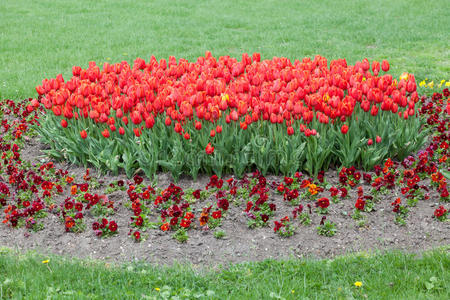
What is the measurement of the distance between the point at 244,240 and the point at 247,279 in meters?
0.62

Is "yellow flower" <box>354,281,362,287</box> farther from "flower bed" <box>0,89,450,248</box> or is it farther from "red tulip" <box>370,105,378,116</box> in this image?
"red tulip" <box>370,105,378,116</box>

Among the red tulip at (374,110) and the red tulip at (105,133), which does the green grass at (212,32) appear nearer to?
the red tulip at (105,133)

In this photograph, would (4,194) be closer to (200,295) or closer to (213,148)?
(213,148)

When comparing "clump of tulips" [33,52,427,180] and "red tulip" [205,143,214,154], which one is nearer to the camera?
"red tulip" [205,143,214,154]

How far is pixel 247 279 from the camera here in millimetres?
4176

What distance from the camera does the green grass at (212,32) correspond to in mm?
10930

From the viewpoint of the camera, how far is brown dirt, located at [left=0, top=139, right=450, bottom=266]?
460cm

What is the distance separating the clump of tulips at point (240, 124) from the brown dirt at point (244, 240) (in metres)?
0.72

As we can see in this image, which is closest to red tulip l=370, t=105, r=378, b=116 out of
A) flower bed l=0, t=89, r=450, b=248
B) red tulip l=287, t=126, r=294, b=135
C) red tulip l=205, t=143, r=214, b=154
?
flower bed l=0, t=89, r=450, b=248

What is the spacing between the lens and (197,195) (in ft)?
17.3

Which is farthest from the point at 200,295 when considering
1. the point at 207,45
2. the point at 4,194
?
the point at 207,45

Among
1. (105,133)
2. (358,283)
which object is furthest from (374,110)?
(105,133)

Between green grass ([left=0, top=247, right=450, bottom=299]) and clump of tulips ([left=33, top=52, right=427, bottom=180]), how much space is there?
59.5 inches

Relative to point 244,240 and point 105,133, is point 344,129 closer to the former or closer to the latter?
point 244,240
